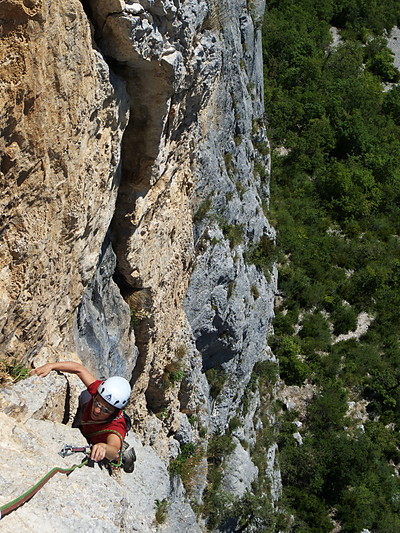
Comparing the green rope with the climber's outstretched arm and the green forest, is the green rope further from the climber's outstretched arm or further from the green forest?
the green forest

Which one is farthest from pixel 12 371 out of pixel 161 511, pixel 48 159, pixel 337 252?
pixel 337 252

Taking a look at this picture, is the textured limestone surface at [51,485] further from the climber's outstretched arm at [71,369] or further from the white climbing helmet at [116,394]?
the white climbing helmet at [116,394]

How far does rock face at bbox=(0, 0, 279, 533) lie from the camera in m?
5.92

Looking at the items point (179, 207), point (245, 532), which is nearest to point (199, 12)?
point (179, 207)

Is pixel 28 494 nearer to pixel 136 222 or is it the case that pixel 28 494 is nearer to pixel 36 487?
pixel 36 487

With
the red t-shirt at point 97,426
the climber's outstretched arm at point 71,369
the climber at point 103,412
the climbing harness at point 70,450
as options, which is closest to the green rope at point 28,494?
the climbing harness at point 70,450

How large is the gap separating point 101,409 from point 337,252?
22.3m

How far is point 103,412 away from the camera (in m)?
6.56

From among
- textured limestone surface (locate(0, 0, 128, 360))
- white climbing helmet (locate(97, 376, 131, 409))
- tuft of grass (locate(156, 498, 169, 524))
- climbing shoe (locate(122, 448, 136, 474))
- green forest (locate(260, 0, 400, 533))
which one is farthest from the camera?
green forest (locate(260, 0, 400, 533))

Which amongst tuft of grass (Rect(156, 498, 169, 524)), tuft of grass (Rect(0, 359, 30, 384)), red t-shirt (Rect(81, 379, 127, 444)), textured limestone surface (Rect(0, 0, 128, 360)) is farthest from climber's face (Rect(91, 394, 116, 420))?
tuft of grass (Rect(156, 498, 169, 524))

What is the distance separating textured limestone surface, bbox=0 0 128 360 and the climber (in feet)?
1.76

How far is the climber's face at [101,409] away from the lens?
256 inches

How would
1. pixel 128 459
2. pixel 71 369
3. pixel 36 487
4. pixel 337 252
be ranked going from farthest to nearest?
pixel 337 252, pixel 128 459, pixel 71 369, pixel 36 487

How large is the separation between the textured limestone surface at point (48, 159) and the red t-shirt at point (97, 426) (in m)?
0.87
